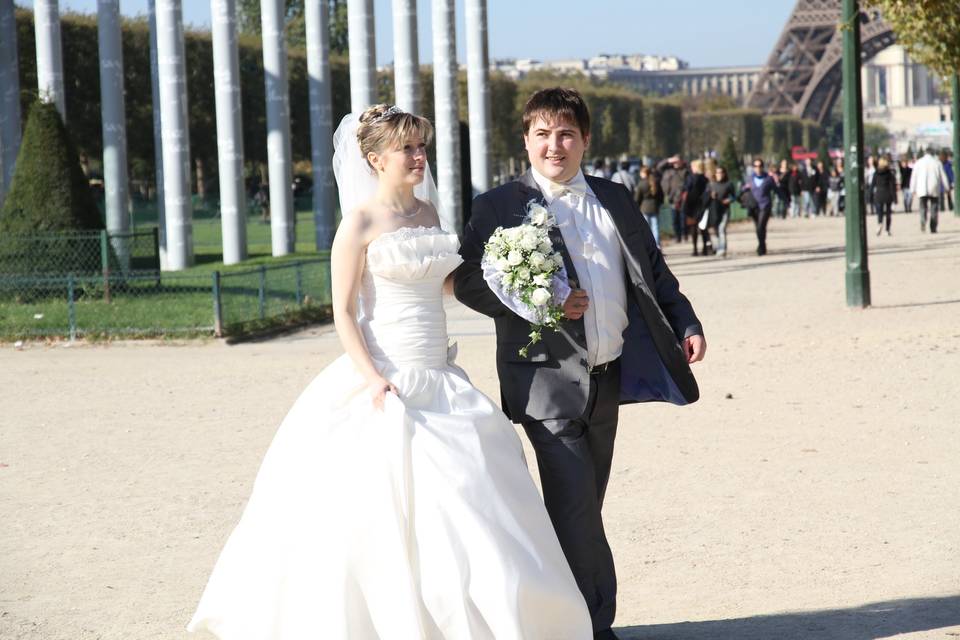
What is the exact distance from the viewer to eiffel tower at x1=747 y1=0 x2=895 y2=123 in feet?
280

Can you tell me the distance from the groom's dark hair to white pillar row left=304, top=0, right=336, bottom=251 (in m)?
18.5

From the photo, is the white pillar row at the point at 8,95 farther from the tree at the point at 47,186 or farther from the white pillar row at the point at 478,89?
the white pillar row at the point at 478,89

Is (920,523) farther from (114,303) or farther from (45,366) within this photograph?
(114,303)

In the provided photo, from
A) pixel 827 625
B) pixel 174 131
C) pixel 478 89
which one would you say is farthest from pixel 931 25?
pixel 827 625

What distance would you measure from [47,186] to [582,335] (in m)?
12.7

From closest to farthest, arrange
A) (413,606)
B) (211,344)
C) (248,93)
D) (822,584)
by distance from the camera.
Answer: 1. (413,606)
2. (822,584)
3. (211,344)
4. (248,93)

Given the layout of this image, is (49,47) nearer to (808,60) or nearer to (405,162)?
(405,162)

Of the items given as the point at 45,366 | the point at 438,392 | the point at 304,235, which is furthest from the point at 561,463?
the point at 304,235

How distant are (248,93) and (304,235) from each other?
10.1 meters

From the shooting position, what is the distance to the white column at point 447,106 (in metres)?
22.8

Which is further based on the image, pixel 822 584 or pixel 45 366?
pixel 45 366

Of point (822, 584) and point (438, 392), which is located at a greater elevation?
point (438, 392)

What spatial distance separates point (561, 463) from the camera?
14.5 ft

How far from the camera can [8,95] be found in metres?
21.1
